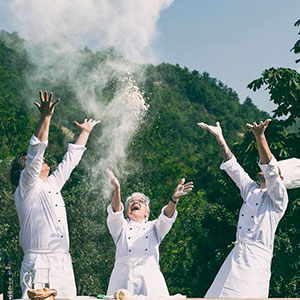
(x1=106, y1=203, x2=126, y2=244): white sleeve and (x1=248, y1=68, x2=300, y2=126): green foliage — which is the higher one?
(x1=248, y1=68, x2=300, y2=126): green foliage

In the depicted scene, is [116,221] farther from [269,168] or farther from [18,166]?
[269,168]

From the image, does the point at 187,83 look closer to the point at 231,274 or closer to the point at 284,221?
the point at 284,221

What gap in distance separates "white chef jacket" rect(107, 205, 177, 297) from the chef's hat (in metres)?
1.01

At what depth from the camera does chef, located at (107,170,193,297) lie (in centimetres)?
648

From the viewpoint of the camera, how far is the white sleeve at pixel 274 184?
636cm

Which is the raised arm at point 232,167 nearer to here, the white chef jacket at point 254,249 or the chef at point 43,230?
the white chef jacket at point 254,249

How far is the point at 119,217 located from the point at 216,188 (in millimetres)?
15720

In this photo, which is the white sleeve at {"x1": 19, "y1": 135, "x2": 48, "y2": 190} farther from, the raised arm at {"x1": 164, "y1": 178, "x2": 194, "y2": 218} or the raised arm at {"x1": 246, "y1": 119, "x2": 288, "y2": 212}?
the raised arm at {"x1": 246, "y1": 119, "x2": 288, "y2": 212}

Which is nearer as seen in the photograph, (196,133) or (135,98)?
(135,98)

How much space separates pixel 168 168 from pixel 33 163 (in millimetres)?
22506

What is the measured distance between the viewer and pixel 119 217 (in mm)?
6535

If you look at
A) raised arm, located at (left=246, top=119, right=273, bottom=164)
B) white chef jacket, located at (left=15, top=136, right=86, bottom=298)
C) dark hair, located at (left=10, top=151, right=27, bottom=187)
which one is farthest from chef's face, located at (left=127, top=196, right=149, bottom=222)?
raised arm, located at (left=246, top=119, right=273, bottom=164)

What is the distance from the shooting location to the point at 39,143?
20.0 ft

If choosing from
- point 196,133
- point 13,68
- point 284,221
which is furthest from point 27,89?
point 284,221
